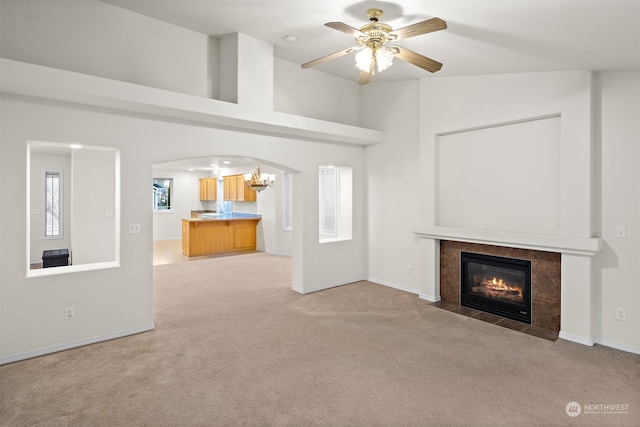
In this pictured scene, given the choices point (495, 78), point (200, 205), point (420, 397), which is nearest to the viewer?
point (420, 397)

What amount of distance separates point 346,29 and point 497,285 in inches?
146

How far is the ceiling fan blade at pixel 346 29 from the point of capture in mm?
2534

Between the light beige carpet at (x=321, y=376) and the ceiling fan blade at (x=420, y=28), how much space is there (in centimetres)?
273

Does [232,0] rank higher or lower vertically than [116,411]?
higher

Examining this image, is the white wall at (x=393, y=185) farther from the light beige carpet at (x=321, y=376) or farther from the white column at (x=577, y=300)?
the white column at (x=577, y=300)

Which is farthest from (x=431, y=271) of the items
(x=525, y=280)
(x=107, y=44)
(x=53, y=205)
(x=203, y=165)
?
(x=53, y=205)

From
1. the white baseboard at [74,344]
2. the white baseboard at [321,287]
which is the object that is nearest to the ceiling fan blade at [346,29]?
A: the white baseboard at [74,344]

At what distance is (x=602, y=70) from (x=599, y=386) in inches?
119

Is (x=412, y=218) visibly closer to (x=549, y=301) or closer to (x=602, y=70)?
(x=549, y=301)

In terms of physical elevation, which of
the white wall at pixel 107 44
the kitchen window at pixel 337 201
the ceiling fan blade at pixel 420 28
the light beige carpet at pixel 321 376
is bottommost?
the light beige carpet at pixel 321 376

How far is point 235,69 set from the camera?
14.1ft

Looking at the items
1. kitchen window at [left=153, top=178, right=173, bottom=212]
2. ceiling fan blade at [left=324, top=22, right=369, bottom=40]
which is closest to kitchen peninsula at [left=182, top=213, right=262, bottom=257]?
kitchen window at [left=153, top=178, right=173, bottom=212]

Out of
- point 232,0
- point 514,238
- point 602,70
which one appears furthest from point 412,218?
point 232,0

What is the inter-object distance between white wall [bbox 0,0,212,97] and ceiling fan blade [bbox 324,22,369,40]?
2.35 metres
